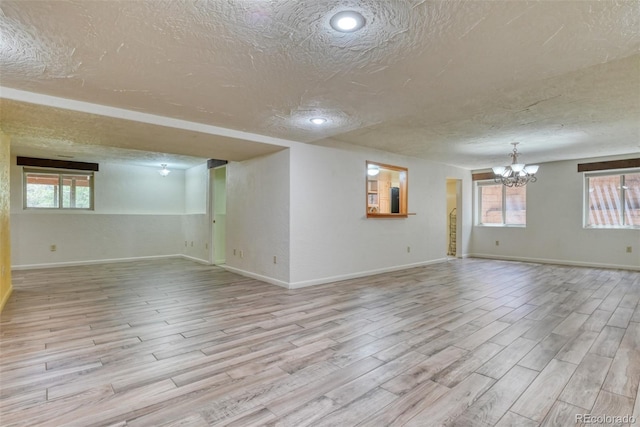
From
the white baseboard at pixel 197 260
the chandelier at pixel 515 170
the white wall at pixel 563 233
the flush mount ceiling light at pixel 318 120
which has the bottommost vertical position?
the white baseboard at pixel 197 260

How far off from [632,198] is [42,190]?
40.6ft

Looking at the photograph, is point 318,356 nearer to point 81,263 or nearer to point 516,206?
point 81,263

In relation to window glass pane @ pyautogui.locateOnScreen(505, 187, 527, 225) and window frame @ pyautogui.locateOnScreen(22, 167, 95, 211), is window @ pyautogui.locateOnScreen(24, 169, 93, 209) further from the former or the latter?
window glass pane @ pyautogui.locateOnScreen(505, 187, 527, 225)

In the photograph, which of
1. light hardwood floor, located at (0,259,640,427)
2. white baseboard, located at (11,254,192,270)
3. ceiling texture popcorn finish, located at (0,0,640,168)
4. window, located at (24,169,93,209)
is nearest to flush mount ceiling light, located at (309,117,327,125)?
ceiling texture popcorn finish, located at (0,0,640,168)

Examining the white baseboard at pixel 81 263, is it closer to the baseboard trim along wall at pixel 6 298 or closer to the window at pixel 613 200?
the baseboard trim along wall at pixel 6 298

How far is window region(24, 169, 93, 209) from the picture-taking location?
679cm

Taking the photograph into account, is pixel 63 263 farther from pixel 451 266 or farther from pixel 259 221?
pixel 451 266

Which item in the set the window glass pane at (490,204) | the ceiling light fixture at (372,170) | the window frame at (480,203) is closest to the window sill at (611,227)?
the window frame at (480,203)

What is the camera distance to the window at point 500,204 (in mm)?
7828

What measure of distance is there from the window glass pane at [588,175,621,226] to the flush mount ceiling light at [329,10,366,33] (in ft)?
24.6

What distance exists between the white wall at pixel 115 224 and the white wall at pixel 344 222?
3.56 metres

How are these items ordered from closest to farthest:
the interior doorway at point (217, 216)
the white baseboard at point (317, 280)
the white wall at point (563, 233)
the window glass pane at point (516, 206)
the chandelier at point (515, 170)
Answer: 1. the white baseboard at point (317, 280)
2. the chandelier at point (515, 170)
3. the white wall at point (563, 233)
4. the interior doorway at point (217, 216)
5. the window glass pane at point (516, 206)

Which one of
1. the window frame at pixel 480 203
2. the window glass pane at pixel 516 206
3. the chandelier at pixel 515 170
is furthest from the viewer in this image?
the window frame at pixel 480 203

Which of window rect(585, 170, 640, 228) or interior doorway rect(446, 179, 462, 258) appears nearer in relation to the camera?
window rect(585, 170, 640, 228)
